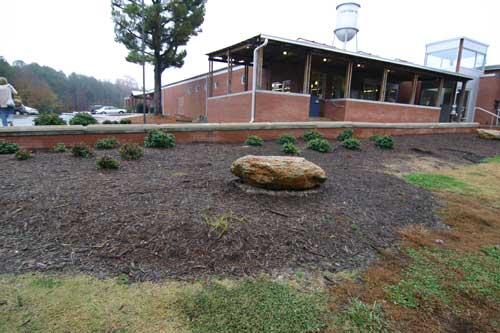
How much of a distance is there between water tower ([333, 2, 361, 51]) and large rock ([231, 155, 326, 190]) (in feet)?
56.6

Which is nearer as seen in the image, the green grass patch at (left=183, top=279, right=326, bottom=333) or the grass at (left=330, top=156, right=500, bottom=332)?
the green grass patch at (left=183, top=279, right=326, bottom=333)

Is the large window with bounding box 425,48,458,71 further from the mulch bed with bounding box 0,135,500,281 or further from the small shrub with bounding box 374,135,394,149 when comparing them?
the mulch bed with bounding box 0,135,500,281

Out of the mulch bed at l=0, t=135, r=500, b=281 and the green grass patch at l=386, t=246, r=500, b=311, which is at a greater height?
the mulch bed at l=0, t=135, r=500, b=281

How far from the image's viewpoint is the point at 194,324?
1791 millimetres

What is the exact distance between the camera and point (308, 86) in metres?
12.4

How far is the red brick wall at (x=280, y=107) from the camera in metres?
11.2

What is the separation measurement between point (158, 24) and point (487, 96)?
2425 centimetres

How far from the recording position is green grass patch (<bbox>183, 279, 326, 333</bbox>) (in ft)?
5.91

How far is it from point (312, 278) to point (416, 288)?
841 mm

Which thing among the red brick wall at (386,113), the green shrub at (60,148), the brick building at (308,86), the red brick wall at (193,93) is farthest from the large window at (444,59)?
the green shrub at (60,148)

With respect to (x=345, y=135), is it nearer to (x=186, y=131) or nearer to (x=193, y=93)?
(x=186, y=131)

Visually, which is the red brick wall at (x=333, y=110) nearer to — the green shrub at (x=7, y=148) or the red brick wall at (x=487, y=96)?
the green shrub at (x=7, y=148)

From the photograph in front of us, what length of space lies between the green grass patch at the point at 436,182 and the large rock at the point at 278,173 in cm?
264

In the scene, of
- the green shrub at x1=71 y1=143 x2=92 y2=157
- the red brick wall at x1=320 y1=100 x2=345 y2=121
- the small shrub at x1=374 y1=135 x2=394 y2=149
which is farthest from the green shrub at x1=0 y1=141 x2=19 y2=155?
the red brick wall at x1=320 y1=100 x2=345 y2=121
